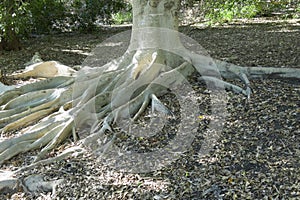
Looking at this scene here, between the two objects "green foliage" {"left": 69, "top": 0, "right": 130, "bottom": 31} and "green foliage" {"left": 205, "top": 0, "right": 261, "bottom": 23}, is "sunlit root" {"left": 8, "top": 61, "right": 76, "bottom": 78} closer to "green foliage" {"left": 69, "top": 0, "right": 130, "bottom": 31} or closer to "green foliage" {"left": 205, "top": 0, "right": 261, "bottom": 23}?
"green foliage" {"left": 205, "top": 0, "right": 261, "bottom": 23}

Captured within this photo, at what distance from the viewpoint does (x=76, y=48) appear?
8.48 meters

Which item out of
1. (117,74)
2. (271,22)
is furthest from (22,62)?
(271,22)

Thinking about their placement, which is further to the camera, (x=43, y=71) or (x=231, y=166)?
(x=43, y=71)

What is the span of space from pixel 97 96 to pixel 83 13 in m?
6.98

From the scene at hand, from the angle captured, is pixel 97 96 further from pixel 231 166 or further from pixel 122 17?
pixel 122 17

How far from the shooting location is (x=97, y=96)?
423 cm

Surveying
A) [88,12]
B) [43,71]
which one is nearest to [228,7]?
[88,12]

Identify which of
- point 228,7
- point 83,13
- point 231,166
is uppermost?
point 228,7

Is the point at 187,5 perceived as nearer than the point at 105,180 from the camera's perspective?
No

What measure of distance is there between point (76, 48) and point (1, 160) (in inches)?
200

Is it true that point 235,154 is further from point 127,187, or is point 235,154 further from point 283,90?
point 283,90

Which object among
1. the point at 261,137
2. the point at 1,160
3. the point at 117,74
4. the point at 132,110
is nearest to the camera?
the point at 261,137

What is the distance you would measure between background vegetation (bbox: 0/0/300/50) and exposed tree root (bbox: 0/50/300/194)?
2526mm

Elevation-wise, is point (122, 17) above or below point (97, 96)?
below
